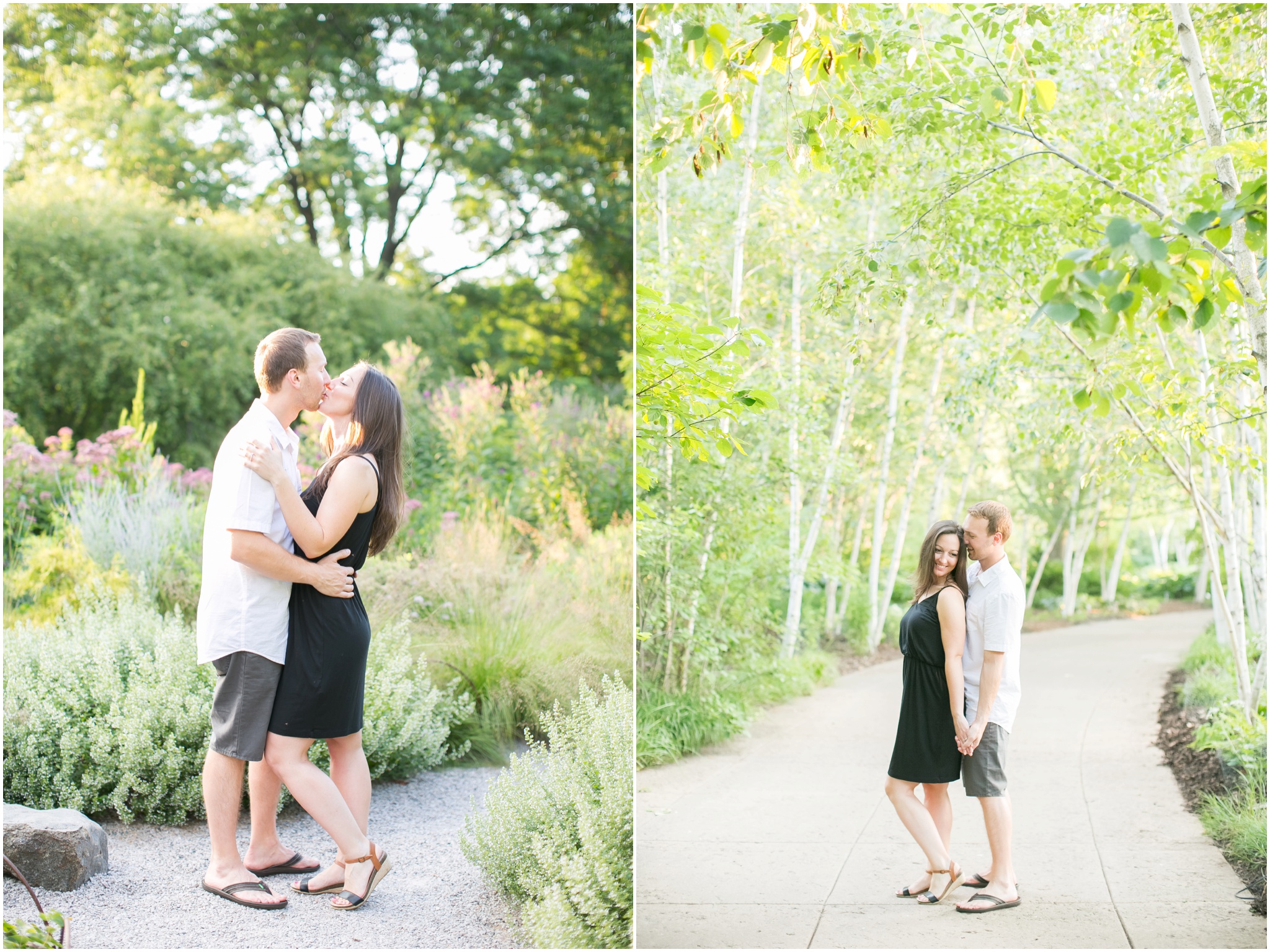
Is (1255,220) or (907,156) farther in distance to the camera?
(907,156)

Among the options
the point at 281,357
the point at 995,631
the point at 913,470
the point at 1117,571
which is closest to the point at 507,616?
the point at 281,357

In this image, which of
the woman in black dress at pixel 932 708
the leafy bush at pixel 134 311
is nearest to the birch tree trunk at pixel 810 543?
the woman in black dress at pixel 932 708

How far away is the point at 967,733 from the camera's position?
8.66 ft

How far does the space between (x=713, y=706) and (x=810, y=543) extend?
45.5 inches

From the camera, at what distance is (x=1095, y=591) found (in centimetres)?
686

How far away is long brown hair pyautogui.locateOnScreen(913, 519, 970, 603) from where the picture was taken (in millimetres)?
2699

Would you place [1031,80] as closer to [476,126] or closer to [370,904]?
[370,904]

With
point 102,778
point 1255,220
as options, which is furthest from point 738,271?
point 102,778

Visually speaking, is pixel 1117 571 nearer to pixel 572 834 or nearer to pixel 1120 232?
pixel 572 834

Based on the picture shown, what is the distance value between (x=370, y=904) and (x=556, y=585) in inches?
80.5

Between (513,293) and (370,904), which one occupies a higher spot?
(513,293)

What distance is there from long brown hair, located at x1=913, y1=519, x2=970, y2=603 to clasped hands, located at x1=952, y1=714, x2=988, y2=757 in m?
0.36

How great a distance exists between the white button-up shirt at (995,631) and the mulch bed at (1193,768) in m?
0.88

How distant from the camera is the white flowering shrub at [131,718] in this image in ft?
9.64
